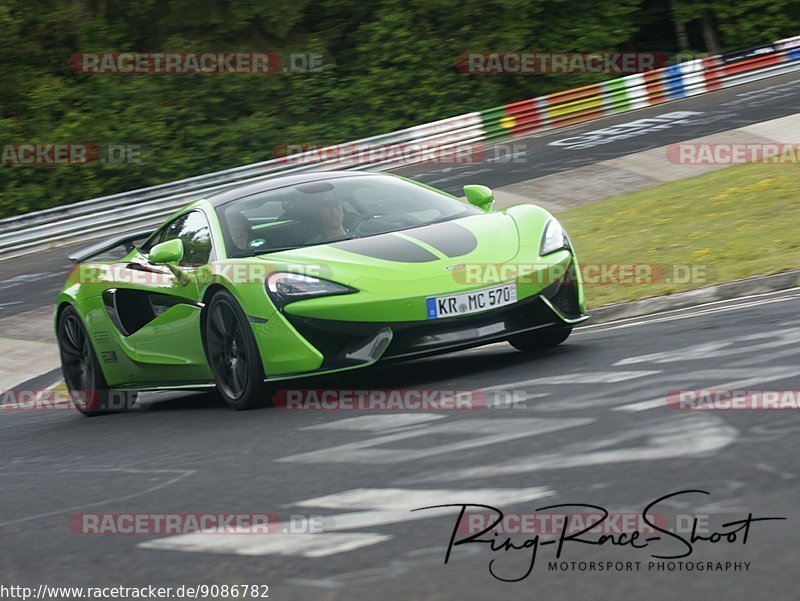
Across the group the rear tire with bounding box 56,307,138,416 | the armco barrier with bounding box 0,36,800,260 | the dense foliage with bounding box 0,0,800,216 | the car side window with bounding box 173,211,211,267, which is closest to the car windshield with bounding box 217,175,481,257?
the car side window with bounding box 173,211,211,267

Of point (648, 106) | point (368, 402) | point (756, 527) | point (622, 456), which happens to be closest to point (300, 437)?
point (368, 402)

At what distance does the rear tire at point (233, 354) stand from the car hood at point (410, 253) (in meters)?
0.37

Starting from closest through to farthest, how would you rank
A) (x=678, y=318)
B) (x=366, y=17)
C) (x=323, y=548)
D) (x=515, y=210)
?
(x=323, y=548), (x=515, y=210), (x=678, y=318), (x=366, y=17)

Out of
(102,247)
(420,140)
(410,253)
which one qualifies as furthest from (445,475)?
(420,140)

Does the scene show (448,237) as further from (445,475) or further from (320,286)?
(445,475)

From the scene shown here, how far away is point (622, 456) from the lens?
14.8ft

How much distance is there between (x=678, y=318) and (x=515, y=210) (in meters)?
1.66

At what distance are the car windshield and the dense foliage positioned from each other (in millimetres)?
20794

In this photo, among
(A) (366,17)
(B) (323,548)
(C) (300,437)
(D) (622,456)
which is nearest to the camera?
(B) (323,548)

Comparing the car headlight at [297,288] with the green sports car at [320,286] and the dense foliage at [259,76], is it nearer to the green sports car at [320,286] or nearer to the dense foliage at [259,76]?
the green sports car at [320,286]

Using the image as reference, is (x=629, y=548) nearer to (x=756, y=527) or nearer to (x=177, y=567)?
(x=756, y=527)

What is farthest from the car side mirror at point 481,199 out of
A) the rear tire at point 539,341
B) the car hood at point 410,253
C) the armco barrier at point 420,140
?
the armco barrier at point 420,140

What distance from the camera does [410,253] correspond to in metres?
6.92

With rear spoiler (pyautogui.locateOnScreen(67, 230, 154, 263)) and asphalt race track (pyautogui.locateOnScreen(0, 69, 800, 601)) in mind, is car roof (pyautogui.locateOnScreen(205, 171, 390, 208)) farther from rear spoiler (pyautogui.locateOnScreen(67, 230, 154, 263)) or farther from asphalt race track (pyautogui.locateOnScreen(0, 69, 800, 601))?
asphalt race track (pyautogui.locateOnScreen(0, 69, 800, 601))
